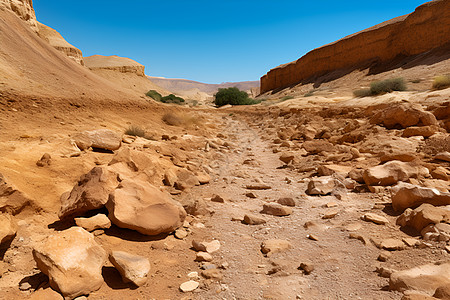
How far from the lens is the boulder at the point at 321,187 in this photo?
390 centimetres

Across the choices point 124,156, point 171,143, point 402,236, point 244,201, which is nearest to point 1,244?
point 124,156

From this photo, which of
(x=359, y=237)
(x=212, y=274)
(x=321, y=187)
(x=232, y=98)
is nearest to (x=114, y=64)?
(x=232, y=98)

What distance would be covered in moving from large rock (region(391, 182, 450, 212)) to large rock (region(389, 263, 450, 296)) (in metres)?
1.11

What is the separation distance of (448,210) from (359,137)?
4816mm

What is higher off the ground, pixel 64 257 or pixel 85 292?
pixel 64 257

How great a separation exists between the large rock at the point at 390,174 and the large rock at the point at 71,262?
11.3 feet

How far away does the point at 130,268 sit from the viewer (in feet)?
6.29

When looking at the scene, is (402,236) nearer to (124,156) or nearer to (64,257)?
(64,257)

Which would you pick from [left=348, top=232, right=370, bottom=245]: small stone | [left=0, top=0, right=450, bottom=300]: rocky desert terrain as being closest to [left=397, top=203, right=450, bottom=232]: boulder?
[left=0, top=0, right=450, bottom=300]: rocky desert terrain

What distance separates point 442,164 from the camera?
13.9 feet

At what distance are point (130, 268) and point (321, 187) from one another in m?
2.88

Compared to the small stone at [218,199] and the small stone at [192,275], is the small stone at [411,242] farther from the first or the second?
the small stone at [218,199]

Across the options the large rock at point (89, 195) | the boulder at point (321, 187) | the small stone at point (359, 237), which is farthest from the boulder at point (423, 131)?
the large rock at point (89, 195)

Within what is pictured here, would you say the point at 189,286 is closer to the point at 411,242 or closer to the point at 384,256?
the point at 384,256
